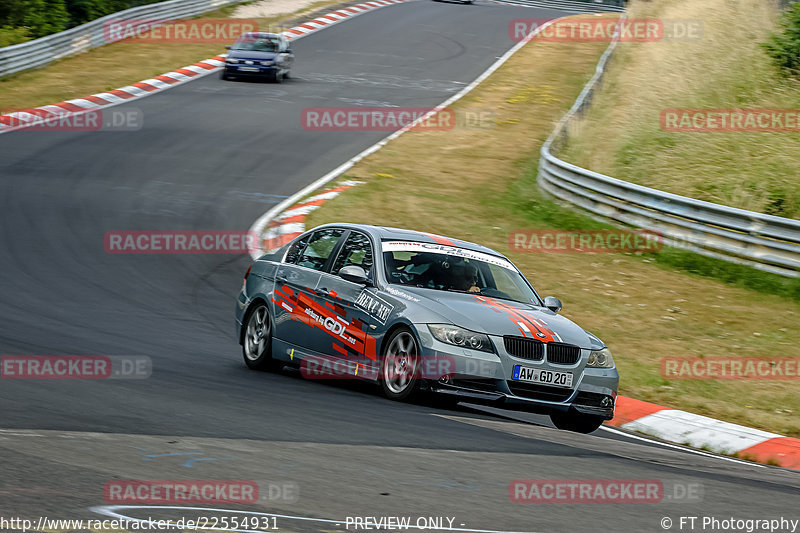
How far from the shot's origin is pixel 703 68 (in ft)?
96.3

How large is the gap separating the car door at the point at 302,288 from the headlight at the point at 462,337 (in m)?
1.51

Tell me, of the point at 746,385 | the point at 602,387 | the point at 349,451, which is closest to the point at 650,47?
the point at 746,385

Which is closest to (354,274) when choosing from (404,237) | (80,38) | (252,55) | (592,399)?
(404,237)

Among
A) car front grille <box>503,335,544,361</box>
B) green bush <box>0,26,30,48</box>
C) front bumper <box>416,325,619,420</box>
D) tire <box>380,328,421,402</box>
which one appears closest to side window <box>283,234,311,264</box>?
tire <box>380,328,421,402</box>

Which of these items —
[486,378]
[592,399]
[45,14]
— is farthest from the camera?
[45,14]

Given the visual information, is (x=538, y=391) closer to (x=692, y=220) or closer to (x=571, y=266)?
(x=571, y=266)

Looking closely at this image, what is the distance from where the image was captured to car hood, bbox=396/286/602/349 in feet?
28.3

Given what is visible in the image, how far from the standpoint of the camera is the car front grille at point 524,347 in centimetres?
855

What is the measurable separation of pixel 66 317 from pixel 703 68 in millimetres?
21964

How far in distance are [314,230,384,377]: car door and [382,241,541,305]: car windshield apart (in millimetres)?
235

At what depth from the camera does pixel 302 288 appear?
33.1 feet

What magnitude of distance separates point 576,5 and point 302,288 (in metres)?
A: 47.4

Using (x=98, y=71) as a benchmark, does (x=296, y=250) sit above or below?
above

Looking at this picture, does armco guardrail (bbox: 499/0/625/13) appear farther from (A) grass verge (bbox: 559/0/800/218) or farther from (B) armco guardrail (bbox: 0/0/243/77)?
(B) armco guardrail (bbox: 0/0/243/77)
